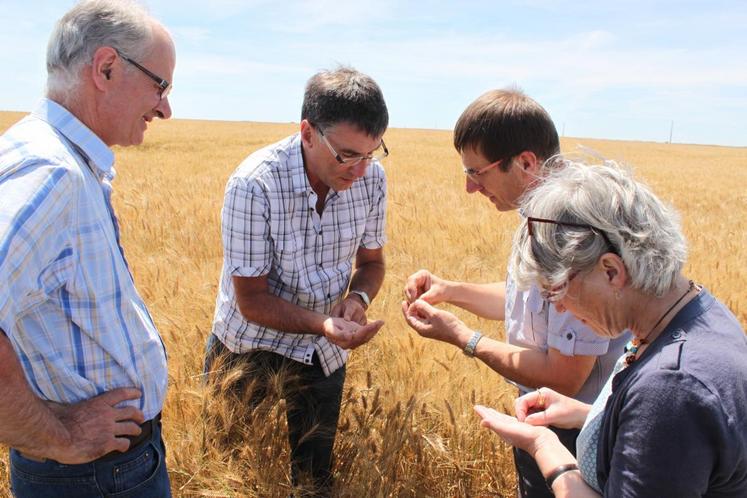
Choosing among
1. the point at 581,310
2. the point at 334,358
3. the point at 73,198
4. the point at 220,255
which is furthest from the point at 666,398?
the point at 220,255

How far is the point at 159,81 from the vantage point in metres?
1.57

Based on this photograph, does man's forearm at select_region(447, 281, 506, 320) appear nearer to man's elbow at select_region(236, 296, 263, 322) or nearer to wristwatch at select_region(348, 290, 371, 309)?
wristwatch at select_region(348, 290, 371, 309)

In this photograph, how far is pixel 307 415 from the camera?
2486 millimetres

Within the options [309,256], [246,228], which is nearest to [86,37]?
[246,228]

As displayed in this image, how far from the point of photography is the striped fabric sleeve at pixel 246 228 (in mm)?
2107

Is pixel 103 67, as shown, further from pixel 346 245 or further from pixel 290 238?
pixel 346 245

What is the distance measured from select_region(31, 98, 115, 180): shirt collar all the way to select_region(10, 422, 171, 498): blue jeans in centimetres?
70

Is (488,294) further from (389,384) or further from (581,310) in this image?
(581,310)

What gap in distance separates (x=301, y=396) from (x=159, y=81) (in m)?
1.37

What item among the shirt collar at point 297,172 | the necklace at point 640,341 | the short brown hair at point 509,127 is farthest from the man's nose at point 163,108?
the necklace at point 640,341

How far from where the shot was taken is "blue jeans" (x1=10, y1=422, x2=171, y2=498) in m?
1.48

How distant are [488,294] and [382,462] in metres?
0.73

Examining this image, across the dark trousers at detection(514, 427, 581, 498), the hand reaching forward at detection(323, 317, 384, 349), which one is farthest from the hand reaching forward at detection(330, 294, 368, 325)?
the dark trousers at detection(514, 427, 581, 498)

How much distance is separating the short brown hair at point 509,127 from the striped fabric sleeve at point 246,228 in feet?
2.42
